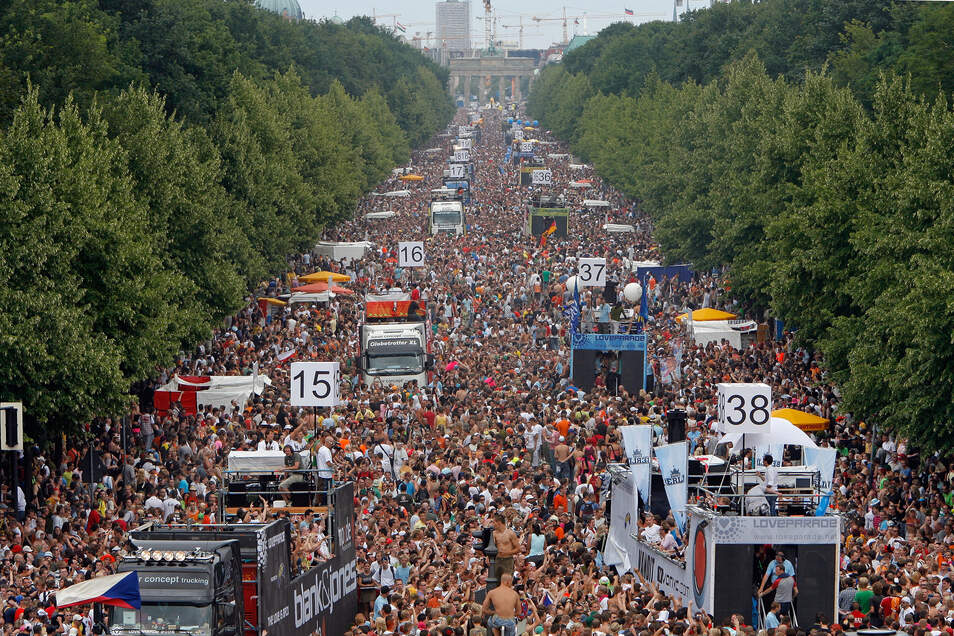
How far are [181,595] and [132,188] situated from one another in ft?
87.1

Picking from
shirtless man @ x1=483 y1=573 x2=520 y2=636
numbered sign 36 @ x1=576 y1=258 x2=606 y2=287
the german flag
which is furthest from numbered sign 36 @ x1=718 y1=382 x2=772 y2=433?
the german flag

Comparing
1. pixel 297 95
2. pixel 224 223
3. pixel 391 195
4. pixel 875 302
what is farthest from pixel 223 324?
pixel 391 195

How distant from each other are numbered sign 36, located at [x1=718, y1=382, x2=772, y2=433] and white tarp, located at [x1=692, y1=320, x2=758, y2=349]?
21.9 metres

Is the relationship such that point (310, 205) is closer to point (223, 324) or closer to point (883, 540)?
point (223, 324)

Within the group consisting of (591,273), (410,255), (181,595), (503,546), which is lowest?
(410,255)

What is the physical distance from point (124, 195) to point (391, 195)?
72.4m

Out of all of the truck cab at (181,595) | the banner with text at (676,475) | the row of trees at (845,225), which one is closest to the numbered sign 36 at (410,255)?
the row of trees at (845,225)

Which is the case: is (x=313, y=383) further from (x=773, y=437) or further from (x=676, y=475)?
(x=676, y=475)

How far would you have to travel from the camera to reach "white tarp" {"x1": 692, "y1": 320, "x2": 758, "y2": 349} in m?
47.9

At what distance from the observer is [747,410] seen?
25234mm

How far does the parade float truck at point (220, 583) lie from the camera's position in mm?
16734

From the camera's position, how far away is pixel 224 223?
4953 cm

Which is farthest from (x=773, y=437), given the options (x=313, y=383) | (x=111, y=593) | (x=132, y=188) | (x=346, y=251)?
(x=346, y=251)

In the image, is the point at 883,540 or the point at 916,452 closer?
the point at 883,540
